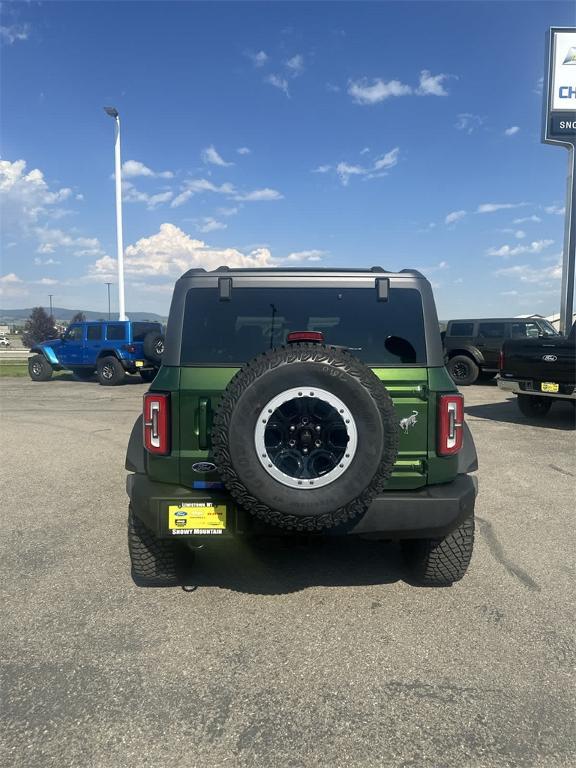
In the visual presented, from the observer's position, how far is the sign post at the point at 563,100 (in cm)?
1691

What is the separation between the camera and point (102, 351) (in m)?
15.6

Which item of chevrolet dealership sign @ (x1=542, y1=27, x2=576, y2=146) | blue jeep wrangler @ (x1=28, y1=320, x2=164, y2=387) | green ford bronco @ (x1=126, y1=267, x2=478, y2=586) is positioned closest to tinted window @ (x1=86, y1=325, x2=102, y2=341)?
blue jeep wrangler @ (x1=28, y1=320, x2=164, y2=387)

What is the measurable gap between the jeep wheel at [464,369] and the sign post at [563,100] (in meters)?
4.94

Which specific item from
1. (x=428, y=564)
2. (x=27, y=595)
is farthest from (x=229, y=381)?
(x=27, y=595)

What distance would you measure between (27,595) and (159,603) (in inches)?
32.9

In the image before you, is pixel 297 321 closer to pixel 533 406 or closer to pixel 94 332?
pixel 533 406

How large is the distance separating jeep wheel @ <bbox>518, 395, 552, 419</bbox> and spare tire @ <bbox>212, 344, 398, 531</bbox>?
7.83m

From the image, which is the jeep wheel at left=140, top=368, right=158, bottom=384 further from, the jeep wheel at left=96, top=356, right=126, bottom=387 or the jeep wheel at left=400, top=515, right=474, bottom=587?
the jeep wheel at left=400, top=515, right=474, bottom=587

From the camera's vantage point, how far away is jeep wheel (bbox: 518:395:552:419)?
9.34m

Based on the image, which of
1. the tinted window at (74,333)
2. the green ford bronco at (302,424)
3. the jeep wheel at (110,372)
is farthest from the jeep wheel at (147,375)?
the green ford bronco at (302,424)

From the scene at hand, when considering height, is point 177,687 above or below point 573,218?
below

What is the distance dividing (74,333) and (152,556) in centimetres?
1463

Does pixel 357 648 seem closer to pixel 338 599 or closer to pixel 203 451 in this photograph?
pixel 338 599

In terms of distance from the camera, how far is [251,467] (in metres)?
2.46
